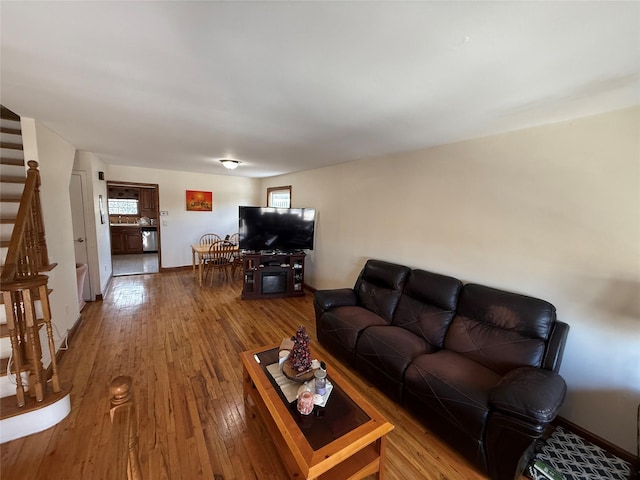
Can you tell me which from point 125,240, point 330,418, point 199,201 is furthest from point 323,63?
point 125,240

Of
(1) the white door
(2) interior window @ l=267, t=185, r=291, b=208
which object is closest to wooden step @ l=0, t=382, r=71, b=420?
(1) the white door

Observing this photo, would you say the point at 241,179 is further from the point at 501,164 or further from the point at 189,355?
the point at 501,164

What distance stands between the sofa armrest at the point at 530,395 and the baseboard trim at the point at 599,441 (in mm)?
663

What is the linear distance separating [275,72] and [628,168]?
2364 millimetres

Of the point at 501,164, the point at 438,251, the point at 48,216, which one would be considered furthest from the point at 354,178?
the point at 48,216

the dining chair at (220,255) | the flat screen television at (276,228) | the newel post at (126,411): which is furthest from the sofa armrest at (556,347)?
the dining chair at (220,255)

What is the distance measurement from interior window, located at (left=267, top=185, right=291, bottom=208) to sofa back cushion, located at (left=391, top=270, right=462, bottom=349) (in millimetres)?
3629

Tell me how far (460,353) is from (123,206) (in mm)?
10000

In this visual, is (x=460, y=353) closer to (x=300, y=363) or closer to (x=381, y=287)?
(x=381, y=287)

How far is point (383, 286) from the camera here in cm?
299

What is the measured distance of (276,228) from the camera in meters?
4.53

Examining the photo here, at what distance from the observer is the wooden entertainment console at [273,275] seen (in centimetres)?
438

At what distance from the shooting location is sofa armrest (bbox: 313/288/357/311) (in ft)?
9.48

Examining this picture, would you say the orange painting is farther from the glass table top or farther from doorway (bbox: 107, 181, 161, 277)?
the glass table top
